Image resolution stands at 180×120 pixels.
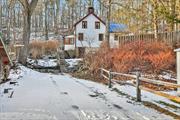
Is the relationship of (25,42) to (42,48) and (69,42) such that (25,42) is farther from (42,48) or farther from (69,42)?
(69,42)

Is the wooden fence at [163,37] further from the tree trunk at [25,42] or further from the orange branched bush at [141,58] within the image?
the tree trunk at [25,42]

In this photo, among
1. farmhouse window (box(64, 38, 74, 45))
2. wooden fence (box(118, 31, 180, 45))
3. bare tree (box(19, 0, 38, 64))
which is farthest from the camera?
farmhouse window (box(64, 38, 74, 45))

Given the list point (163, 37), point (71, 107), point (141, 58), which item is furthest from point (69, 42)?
point (71, 107)

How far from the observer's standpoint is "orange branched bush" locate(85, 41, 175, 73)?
25547 mm

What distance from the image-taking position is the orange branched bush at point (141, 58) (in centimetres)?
2555

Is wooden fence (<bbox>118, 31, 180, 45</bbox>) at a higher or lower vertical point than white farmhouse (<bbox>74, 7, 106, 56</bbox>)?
lower

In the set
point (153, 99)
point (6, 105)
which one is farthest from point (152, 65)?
point (6, 105)

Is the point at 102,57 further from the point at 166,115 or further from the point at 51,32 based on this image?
the point at 51,32

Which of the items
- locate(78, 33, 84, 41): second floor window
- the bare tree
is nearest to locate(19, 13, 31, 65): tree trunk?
the bare tree

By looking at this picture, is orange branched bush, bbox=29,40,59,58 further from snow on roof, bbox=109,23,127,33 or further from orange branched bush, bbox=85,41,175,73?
orange branched bush, bbox=85,41,175,73

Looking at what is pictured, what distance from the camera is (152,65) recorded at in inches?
1002

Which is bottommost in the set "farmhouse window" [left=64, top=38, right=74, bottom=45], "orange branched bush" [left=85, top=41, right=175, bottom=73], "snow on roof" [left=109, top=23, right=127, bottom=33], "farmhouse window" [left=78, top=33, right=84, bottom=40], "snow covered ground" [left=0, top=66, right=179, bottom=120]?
"snow covered ground" [left=0, top=66, right=179, bottom=120]

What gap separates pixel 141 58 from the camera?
→ 26.6 meters

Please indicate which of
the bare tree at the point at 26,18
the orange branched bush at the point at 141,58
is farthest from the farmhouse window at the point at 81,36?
the orange branched bush at the point at 141,58
